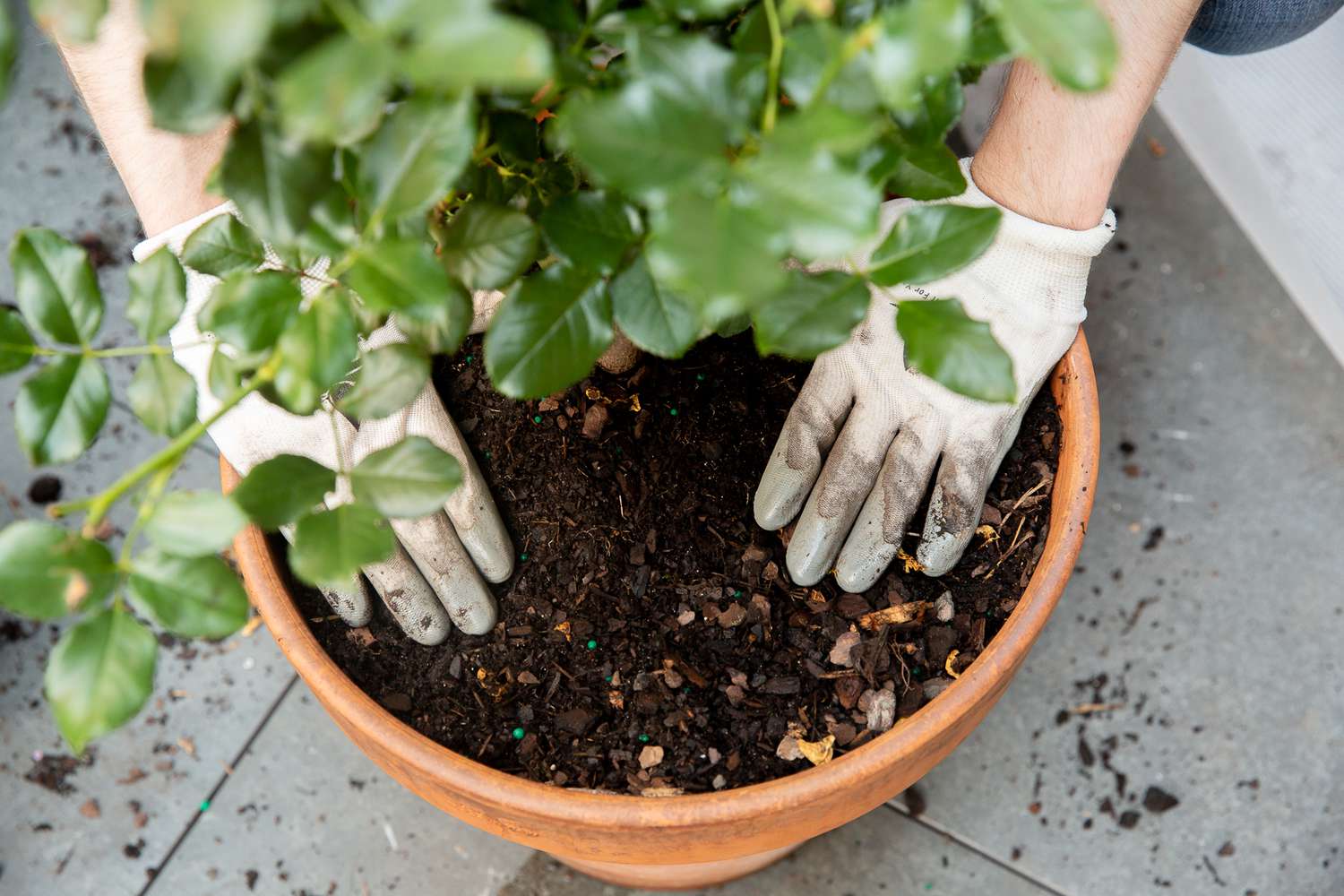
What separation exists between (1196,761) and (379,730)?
1030 mm

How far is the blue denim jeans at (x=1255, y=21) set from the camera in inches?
42.6

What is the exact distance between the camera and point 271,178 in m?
0.46

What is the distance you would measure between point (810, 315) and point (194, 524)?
0.31m

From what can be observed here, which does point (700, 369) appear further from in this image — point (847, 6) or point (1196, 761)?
point (1196, 761)

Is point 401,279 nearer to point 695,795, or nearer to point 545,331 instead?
point 545,331

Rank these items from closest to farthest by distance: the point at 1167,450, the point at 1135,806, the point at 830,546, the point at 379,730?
the point at 379,730
the point at 830,546
the point at 1135,806
the point at 1167,450

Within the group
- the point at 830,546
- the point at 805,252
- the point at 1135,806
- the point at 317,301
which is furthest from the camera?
the point at 1135,806

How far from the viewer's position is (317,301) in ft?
1.67

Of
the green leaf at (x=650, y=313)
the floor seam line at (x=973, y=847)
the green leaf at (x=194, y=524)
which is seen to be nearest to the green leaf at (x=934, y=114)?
the green leaf at (x=650, y=313)

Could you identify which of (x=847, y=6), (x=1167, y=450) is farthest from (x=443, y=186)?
(x=1167, y=450)

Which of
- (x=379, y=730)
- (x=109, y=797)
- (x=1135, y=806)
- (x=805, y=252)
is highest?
(x=805, y=252)

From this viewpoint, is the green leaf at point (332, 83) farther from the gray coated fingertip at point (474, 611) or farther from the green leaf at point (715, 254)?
the gray coated fingertip at point (474, 611)

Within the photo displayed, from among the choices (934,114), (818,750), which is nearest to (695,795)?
(818,750)

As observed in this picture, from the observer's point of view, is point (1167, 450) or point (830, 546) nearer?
point (830, 546)
